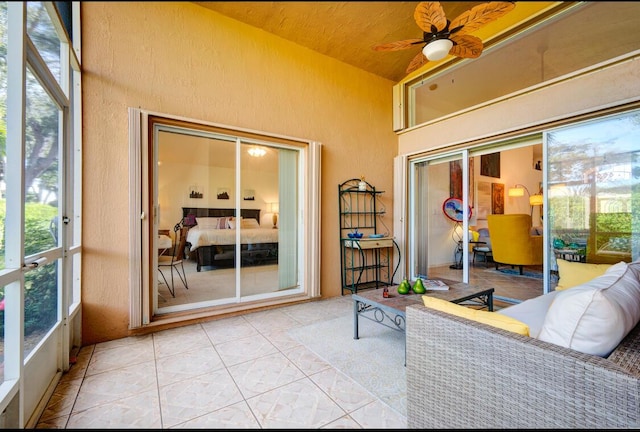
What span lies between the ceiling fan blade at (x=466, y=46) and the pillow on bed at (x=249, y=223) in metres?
2.59

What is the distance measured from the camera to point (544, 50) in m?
3.08

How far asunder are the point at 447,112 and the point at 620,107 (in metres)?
1.93

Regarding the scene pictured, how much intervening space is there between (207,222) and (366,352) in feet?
6.90

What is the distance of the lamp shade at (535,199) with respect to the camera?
5.19 m

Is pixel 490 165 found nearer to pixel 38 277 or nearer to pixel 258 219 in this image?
pixel 258 219

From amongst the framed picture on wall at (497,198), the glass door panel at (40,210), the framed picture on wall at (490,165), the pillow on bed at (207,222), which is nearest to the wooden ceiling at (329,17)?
the glass door panel at (40,210)

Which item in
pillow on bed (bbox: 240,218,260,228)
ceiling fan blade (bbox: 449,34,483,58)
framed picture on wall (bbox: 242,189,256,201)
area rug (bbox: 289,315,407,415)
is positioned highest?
ceiling fan blade (bbox: 449,34,483,58)

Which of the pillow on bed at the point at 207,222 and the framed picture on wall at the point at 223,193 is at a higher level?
the framed picture on wall at the point at 223,193

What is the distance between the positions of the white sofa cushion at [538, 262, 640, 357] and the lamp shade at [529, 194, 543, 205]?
192 inches

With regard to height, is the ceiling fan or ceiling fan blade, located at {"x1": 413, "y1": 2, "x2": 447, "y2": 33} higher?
the ceiling fan

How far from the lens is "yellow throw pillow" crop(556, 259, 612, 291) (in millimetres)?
2303

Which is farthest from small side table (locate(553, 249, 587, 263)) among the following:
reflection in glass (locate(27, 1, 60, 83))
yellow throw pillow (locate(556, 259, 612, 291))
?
reflection in glass (locate(27, 1, 60, 83))

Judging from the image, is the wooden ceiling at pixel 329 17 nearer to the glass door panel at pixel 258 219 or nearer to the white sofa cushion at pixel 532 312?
the white sofa cushion at pixel 532 312

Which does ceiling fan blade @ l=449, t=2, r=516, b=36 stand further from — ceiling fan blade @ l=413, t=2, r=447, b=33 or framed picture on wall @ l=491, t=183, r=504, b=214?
framed picture on wall @ l=491, t=183, r=504, b=214
